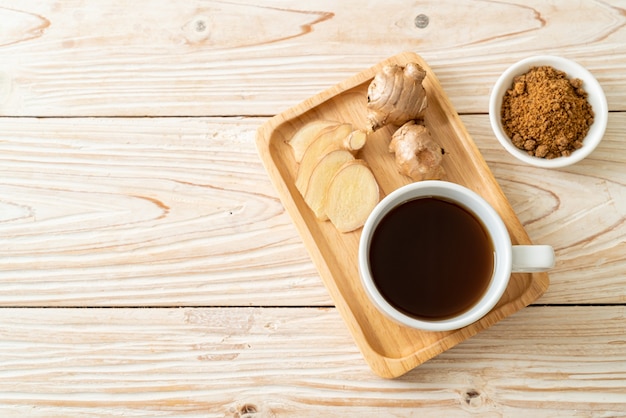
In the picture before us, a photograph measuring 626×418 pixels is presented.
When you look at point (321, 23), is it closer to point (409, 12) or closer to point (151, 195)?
point (409, 12)

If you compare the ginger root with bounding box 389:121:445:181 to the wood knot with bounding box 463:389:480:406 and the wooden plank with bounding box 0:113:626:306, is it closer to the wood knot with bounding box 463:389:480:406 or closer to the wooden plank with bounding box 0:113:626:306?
the wooden plank with bounding box 0:113:626:306

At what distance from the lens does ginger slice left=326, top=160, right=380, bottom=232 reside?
33.1 inches

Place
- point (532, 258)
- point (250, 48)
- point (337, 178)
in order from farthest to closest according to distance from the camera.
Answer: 1. point (250, 48)
2. point (337, 178)
3. point (532, 258)

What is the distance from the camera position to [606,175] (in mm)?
887

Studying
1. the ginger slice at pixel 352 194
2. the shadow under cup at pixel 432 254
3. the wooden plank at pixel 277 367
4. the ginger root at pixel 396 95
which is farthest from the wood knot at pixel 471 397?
the ginger root at pixel 396 95

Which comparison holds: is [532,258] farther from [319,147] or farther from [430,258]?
[319,147]

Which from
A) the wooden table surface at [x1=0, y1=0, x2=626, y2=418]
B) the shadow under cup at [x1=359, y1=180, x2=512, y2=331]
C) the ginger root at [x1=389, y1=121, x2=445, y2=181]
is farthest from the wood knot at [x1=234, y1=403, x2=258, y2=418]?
the ginger root at [x1=389, y1=121, x2=445, y2=181]

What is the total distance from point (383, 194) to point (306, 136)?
14 centimetres

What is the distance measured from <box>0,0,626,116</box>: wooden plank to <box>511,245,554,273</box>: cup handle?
0.87ft

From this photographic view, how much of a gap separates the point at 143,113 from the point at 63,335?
36 cm

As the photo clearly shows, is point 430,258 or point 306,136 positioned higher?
point 306,136

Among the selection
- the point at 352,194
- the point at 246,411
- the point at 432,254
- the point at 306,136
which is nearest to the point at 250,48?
the point at 306,136

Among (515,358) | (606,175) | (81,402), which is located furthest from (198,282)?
(606,175)

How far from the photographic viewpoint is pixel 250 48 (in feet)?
Result: 3.09
